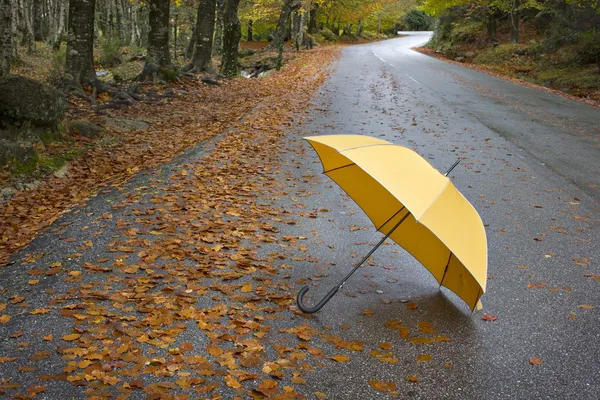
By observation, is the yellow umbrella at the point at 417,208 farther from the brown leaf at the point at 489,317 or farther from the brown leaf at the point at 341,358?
the brown leaf at the point at 341,358

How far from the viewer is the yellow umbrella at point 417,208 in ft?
11.4

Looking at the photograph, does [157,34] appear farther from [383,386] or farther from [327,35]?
[327,35]

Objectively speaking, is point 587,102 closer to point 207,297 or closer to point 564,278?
point 564,278

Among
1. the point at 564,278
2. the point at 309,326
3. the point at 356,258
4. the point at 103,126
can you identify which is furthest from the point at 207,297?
the point at 103,126

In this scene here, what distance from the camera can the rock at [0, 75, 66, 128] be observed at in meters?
7.70

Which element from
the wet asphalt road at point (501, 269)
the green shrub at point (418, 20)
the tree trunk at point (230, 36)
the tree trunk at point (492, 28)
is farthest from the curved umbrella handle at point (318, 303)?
the green shrub at point (418, 20)

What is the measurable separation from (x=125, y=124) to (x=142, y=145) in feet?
4.40

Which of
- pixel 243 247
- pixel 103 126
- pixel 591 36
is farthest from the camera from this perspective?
pixel 591 36

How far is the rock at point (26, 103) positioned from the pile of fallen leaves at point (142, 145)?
33.0 inches

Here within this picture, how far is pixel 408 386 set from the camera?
11.3 feet

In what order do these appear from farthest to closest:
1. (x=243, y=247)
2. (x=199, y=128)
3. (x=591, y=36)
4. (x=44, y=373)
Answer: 1. (x=591, y=36)
2. (x=199, y=128)
3. (x=243, y=247)
4. (x=44, y=373)

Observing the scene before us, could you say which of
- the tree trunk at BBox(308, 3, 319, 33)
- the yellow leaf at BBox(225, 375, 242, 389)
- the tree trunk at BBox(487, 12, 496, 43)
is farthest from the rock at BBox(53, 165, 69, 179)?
the tree trunk at BBox(308, 3, 319, 33)

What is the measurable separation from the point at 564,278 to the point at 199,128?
7.89m

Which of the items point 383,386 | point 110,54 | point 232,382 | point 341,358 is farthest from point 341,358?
point 110,54
